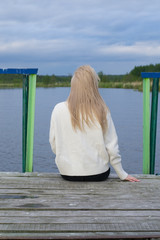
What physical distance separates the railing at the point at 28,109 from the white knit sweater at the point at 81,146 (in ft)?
2.15

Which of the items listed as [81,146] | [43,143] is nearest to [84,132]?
[81,146]

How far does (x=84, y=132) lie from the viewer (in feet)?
10.7

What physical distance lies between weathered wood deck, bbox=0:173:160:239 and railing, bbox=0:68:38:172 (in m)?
0.40

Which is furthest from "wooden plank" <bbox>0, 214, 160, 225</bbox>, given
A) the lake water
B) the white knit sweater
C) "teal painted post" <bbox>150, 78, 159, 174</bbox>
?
the lake water

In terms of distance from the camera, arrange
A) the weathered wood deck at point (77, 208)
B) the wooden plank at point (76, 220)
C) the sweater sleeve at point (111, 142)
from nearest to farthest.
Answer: the weathered wood deck at point (77, 208) < the wooden plank at point (76, 220) < the sweater sleeve at point (111, 142)

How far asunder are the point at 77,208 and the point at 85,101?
90 cm

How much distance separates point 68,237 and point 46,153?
785 centimetres

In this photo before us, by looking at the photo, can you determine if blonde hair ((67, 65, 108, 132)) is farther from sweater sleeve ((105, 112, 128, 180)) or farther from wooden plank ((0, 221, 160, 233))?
wooden plank ((0, 221, 160, 233))

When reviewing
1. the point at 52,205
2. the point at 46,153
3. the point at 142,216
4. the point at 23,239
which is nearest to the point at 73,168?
the point at 52,205

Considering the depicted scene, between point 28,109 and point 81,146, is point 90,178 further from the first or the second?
point 28,109

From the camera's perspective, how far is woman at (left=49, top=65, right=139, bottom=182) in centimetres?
322

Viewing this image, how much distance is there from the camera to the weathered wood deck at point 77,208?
2.38 meters

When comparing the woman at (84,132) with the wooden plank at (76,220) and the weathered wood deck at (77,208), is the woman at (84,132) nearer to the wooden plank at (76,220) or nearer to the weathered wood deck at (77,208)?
the weathered wood deck at (77,208)

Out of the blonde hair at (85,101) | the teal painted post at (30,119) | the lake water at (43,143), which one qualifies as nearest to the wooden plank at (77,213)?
the blonde hair at (85,101)
